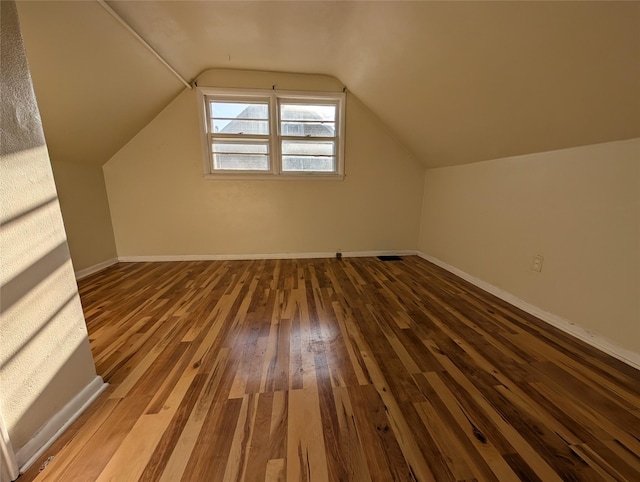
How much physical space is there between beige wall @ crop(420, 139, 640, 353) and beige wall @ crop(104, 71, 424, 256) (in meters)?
1.08

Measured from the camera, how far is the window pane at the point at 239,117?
10.9ft

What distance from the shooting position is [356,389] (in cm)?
125

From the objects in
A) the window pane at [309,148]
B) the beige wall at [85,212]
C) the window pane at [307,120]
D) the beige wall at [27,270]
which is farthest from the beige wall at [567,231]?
the beige wall at [85,212]

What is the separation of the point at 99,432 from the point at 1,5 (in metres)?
1.59

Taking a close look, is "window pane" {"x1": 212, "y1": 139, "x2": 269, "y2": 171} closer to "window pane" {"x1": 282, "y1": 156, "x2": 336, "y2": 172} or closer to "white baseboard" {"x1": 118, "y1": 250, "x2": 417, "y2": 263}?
"window pane" {"x1": 282, "y1": 156, "x2": 336, "y2": 172}

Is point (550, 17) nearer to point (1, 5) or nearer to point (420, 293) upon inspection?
point (420, 293)

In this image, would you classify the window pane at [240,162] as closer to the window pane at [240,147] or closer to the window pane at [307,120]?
the window pane at [240,147]

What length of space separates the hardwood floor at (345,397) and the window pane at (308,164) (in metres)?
2.07

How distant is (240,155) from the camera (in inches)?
136

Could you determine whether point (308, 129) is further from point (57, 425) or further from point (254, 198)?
point (57, 425)

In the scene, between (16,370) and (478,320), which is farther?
(478,320)

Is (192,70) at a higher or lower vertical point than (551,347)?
higher

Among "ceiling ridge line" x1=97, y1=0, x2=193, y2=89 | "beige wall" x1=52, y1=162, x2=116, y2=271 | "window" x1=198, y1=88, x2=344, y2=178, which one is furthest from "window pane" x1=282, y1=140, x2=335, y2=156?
"beige wall" x1=52, y1=162, x2=116, y2=271

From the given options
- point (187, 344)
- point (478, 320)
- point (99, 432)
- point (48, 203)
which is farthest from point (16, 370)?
point (478, 320)
